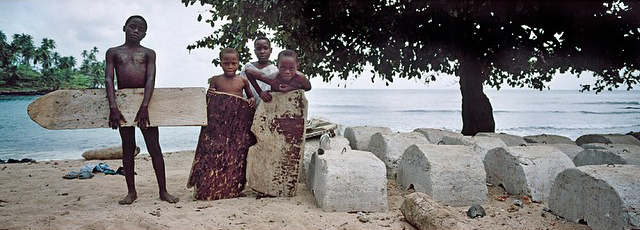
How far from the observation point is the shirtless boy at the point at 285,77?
15.5ft

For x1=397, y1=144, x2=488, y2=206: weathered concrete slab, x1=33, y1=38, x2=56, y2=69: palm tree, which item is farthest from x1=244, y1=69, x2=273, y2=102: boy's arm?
x1=33, y1=38, x2=56, y2=69: palm tree

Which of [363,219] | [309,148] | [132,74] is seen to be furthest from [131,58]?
[363,219]

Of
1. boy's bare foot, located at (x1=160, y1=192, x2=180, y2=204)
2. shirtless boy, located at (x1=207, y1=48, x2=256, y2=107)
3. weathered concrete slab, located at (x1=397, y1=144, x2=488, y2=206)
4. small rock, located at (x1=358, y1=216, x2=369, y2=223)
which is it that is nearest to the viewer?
small rock, located at (x1=358, y1=216, x2=369, y2=223)

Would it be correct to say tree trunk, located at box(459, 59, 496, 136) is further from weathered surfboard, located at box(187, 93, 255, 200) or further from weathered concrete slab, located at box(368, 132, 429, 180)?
weathered surfboard, located at box(187, 93, 255, 200)

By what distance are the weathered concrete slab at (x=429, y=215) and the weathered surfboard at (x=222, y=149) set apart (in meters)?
1.77

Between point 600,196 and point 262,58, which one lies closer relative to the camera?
point 600,196

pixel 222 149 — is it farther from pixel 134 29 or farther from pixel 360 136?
pixel 360 136

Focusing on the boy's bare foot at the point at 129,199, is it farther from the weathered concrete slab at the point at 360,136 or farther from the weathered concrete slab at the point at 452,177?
the weathered concrete slab at the point at 360,136

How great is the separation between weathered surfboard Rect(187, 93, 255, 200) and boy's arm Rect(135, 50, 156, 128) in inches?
21.6

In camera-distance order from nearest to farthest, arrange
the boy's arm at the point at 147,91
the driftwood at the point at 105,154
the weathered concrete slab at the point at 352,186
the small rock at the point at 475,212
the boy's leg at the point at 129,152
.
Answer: the small rock at the point at 475,212 < the weathered concrete slab at the point at 352,186 < the boy's arm at the point at 147,91 < the boy's leg at the point at 129,152 < the driftwood at the point at 105,154

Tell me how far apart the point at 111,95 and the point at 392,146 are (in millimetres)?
3124

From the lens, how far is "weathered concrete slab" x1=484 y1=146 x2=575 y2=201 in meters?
4.52

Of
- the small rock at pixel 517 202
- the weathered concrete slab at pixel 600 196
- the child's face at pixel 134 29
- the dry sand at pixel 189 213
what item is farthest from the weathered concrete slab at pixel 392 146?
the child's face at pixel 134 29

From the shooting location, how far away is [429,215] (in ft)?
11.6
